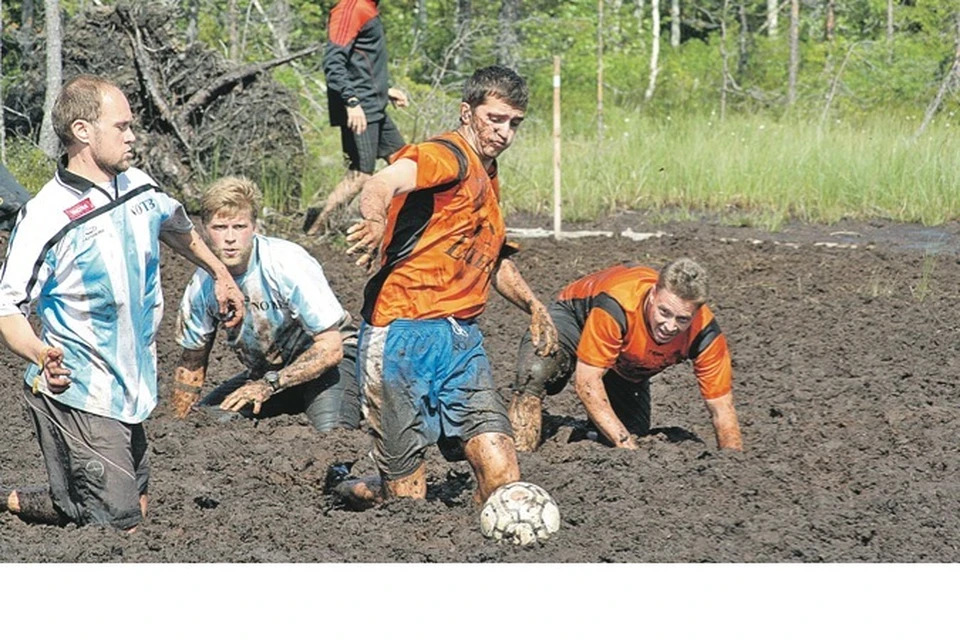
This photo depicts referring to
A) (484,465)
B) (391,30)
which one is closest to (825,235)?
(484,465)

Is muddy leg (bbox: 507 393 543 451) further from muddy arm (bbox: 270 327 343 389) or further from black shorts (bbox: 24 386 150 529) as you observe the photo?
black shorts (bbox: 24 386 150 529)

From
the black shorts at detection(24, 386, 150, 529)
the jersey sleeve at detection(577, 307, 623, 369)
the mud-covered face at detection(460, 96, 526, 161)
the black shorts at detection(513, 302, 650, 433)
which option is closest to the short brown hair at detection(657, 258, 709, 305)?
the jersey sleeve at detection(577, 307, 623, 369)

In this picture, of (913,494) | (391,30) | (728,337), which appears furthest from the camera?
(391,30)

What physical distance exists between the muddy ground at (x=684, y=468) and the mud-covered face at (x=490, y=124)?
142 centimetres

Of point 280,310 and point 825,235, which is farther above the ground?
point 280,310

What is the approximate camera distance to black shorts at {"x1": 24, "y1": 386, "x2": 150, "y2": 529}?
571 cm

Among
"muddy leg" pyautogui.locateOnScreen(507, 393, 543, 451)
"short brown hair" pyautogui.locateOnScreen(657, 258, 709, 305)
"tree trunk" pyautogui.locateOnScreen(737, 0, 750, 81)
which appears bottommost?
"tree trunk" pyautogui.locateOnScreen(737, 0, 750, 81)

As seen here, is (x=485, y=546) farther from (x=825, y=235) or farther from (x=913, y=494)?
(x=825, y=235)

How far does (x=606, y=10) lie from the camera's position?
35.8 metres

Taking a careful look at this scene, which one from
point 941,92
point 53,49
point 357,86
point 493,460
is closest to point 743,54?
point 941,92

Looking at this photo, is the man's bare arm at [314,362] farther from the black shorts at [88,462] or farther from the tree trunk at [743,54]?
the tree trunk at [743,54]

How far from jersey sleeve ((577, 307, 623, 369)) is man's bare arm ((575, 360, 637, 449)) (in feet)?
0.12

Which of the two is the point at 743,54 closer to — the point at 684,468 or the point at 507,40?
the point at 507,40

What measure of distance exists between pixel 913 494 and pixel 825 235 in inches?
337
